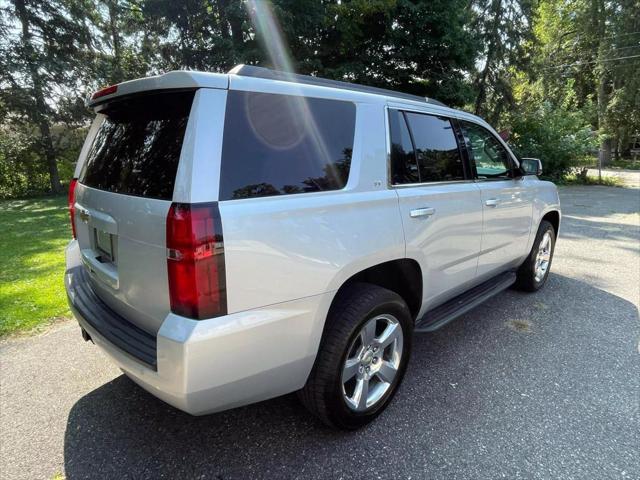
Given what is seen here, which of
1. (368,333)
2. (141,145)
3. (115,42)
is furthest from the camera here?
(115,42)

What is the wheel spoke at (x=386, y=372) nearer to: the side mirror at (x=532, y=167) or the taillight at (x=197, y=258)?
the taillight at (x=197, y=258)

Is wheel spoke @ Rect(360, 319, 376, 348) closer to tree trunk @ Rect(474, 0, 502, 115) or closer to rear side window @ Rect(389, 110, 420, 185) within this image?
rear side window @ Rect(389, 110, 420, 185)

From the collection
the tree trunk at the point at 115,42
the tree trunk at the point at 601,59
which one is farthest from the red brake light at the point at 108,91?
the tree trunk at the point at 601,59

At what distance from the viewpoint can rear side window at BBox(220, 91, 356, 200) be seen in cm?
172

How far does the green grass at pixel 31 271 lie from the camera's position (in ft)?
12.6

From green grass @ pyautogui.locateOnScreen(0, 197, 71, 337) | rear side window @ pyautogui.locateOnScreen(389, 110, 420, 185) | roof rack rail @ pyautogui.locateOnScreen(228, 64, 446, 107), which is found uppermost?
roof rack rail @ pyautogui.locateOnScreen(228, 64, 446, 107)

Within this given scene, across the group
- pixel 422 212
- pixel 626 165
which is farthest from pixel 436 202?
pixel 626 165

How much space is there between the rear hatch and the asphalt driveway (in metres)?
0.77

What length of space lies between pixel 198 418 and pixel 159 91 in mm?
1872

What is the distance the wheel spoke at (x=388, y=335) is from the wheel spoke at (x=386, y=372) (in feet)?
0.44

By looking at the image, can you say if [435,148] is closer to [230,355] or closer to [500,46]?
[230,355]

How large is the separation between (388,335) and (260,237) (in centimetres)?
113

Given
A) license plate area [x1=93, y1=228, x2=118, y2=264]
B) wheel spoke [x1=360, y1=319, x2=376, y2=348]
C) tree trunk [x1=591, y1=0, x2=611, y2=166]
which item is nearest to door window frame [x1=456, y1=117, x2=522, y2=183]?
wheel spoke [x1=360, y1=319, x2=376, y2=348]

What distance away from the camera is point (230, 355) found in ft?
5.53
